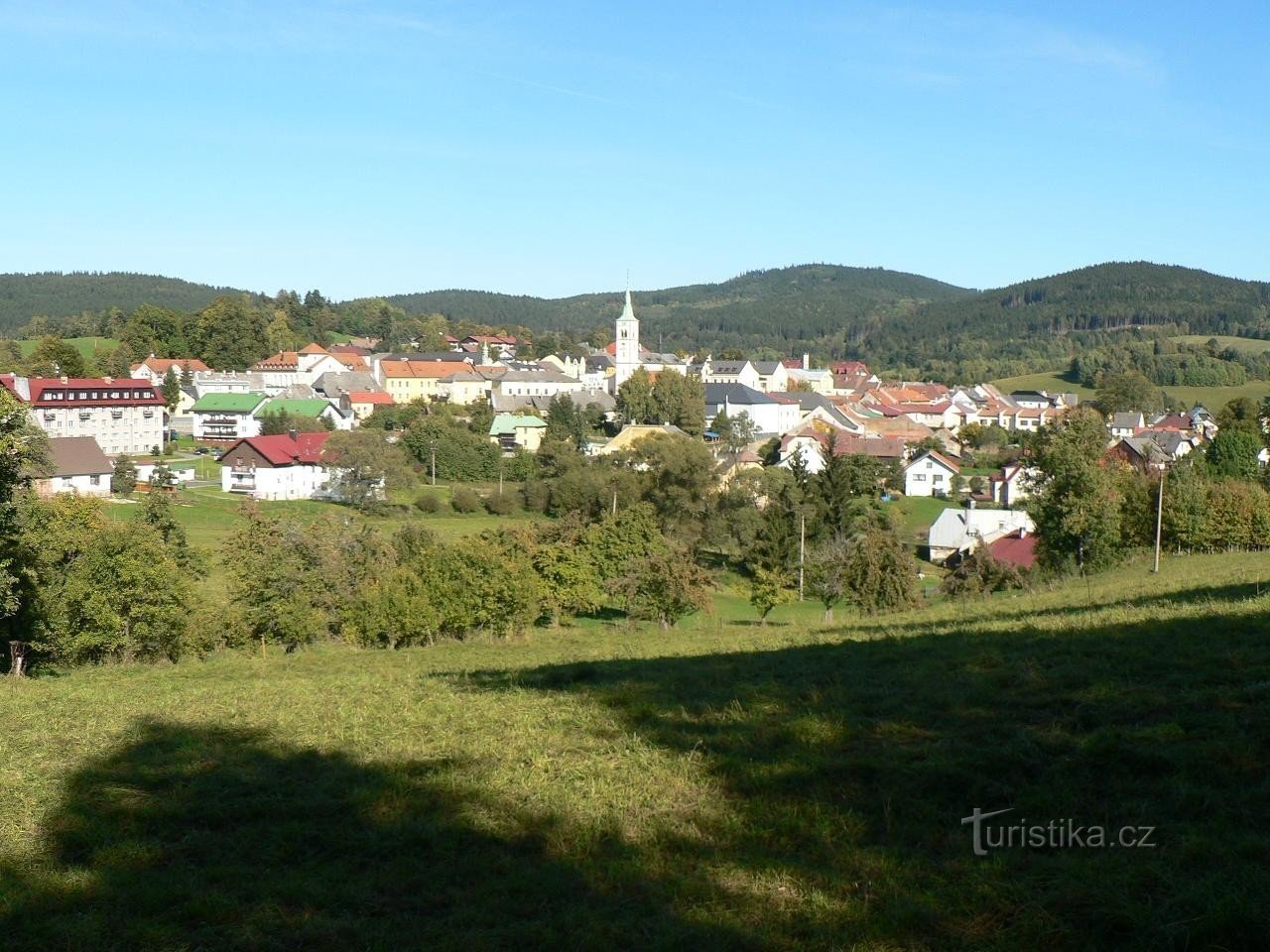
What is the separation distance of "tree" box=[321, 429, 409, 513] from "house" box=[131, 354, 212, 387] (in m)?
45.3

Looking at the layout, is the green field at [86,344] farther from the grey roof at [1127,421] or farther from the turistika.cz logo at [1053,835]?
the turistika.cz logo at [1053,835]

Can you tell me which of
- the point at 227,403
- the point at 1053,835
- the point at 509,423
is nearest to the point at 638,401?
the point at 509,423

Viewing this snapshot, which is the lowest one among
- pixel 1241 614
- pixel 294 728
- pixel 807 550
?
pixel 807 550

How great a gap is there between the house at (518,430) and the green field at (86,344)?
47.8 metres

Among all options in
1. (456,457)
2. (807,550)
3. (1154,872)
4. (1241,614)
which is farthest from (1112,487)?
(456,457)

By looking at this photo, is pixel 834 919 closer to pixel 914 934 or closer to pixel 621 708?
pixel 914 934

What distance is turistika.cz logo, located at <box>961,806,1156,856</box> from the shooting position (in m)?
5.28

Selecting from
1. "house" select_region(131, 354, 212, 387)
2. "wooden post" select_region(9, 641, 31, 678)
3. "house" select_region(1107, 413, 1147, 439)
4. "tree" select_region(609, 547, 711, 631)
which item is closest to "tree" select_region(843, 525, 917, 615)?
"tree" select_region(609, 547, 711, 631)

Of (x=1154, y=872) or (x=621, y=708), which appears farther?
(x=621, y=708)

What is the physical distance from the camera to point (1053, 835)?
17.8 ft

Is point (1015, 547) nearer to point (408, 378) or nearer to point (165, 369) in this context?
point (408, 378)

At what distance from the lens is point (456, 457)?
6731 centimetres

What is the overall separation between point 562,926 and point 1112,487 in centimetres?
2932

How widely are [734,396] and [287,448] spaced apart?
47.1 m
